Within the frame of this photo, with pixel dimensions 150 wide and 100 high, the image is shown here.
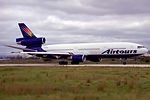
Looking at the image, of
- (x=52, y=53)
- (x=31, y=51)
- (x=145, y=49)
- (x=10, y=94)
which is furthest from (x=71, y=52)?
(x=10, y=94)

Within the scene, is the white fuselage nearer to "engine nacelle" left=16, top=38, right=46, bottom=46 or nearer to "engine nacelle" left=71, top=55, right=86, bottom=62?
"engine nacelle" left=71, top=55, right=86, bottom=62

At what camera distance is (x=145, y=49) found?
6750 centimetres

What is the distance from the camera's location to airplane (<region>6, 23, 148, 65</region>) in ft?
216

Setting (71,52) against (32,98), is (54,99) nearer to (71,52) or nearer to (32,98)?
(32,98)

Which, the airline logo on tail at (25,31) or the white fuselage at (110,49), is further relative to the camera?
the airline logo on tail at (25,31)

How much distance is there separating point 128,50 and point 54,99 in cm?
5095

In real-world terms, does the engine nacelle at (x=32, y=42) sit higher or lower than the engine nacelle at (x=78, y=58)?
higher

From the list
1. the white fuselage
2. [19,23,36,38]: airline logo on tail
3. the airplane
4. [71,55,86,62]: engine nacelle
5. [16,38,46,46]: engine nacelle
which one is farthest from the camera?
[19,23,36,38]: airline logo on tail

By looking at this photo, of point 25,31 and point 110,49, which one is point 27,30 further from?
point 110,49

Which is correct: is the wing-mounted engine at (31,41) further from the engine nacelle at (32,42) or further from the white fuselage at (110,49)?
the white fuselage at (110,49)

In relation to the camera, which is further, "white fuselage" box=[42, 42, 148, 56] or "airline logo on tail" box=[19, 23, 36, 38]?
"airline logo on tail" box=[19, 23, 36, 38]

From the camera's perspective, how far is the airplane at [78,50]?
65.9m

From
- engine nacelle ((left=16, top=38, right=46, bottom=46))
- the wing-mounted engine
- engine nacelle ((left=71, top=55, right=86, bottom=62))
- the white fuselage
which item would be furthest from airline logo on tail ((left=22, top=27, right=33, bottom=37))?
engine nacelle ((left=71, top=55, right=86, bottom=62))

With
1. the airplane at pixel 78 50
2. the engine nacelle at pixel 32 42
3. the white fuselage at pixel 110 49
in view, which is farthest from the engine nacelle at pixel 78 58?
the engine nacelle at pixel 32 42
